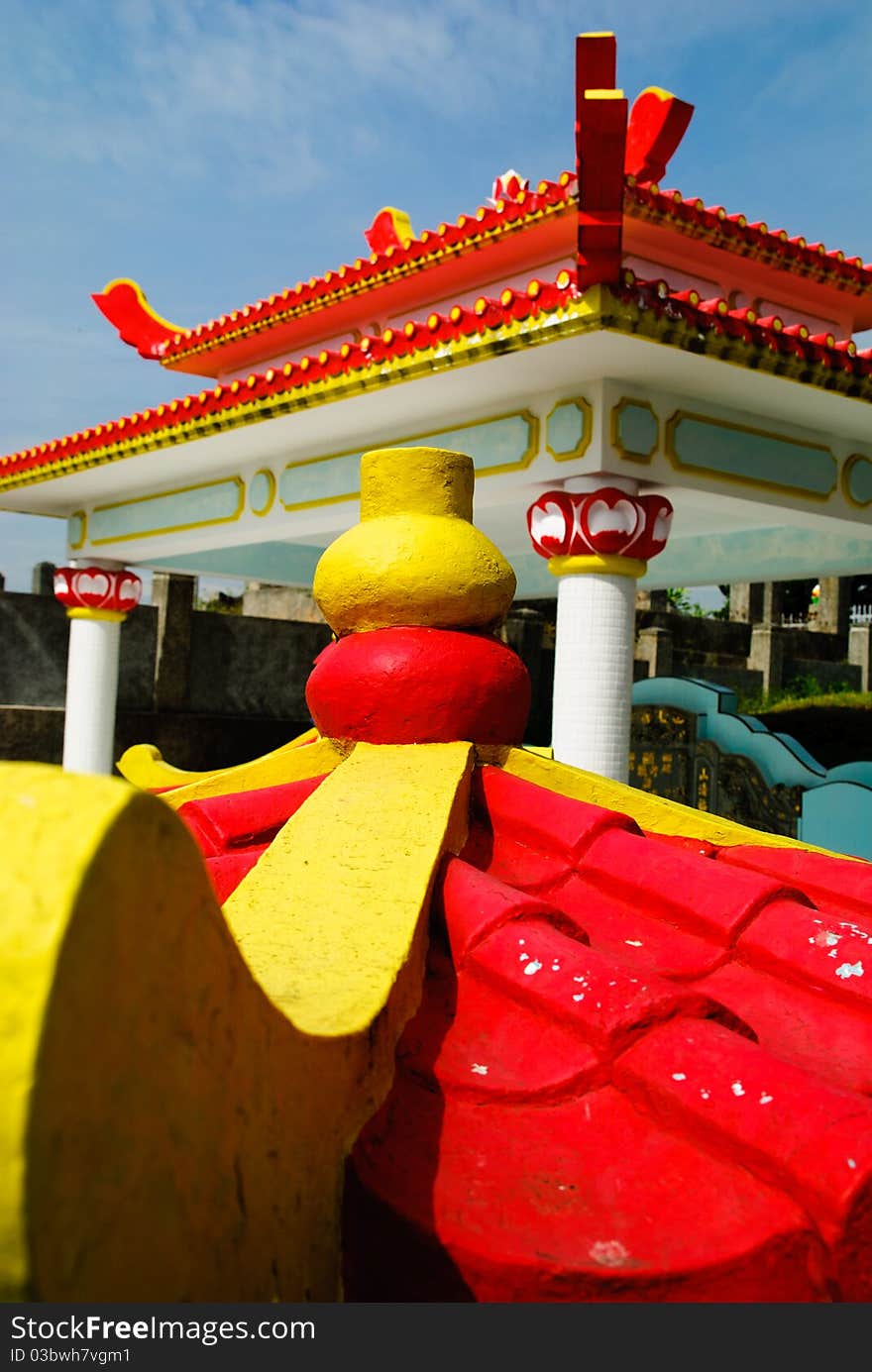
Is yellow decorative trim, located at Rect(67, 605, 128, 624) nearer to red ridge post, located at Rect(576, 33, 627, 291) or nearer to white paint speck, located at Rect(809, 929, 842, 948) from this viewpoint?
red ridge post, located at Rect(576, 33, 627, 291)

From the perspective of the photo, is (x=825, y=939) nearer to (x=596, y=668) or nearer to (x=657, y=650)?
(x=596, y=668)

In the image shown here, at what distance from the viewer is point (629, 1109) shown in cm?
110

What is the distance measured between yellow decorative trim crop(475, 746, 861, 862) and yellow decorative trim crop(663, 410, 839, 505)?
3802 mm

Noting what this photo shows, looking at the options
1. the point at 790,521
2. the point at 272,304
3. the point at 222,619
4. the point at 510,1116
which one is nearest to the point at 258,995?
the point at 510,1116

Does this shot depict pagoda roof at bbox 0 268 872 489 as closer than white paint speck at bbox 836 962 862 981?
No

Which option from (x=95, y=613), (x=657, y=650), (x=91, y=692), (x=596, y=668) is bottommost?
(x=91, y=692)

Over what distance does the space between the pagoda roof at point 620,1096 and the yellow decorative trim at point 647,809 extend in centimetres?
25

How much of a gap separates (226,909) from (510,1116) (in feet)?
1.33

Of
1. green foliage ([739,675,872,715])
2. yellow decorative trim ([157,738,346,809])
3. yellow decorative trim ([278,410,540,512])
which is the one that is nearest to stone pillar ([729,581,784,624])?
green foliage ([739,675,872,715])

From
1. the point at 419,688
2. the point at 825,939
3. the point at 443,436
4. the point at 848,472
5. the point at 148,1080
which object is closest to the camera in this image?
the point at 148,1080

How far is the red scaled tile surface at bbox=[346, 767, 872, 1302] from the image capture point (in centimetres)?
93

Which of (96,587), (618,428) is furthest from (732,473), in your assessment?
(96,587)

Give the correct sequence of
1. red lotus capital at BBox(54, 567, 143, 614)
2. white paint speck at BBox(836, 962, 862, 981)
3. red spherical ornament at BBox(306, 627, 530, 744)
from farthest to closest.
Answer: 1. red lotus capital at BBox(54, 567, 143, 614)
2. red spherical ornament at BBox(306, 627, 530, 744)
3. white paint speck at BBox(836, 962, 862, 981)

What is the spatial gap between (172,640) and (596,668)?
7.50m
